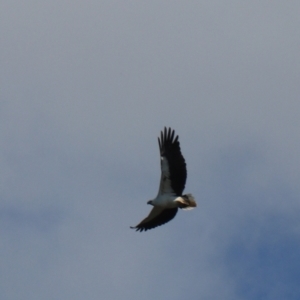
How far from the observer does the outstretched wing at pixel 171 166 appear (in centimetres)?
4647

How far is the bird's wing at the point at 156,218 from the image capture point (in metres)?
48.3

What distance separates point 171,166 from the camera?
46.5 metres

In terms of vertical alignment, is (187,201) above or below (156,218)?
below

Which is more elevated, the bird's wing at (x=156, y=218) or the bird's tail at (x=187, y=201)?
the bird's wing at (x=156, y=218)

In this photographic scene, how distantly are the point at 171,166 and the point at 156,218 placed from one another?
3281mm

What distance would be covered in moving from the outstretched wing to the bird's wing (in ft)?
4.87

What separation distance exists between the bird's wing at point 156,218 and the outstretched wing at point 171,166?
1.49 m

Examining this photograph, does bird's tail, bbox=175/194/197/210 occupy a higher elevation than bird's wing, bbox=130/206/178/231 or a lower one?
lower

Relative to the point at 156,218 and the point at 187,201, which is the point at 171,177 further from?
the point at 156,218

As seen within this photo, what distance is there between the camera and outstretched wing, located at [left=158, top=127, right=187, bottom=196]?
4647 centimetres

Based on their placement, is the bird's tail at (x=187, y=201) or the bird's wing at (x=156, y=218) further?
the bird's wing at (x=156, y=218)

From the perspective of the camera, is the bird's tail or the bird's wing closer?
the bird's tail

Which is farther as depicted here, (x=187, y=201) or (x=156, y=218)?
(x=156, y=218)

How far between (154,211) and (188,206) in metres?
2.36
